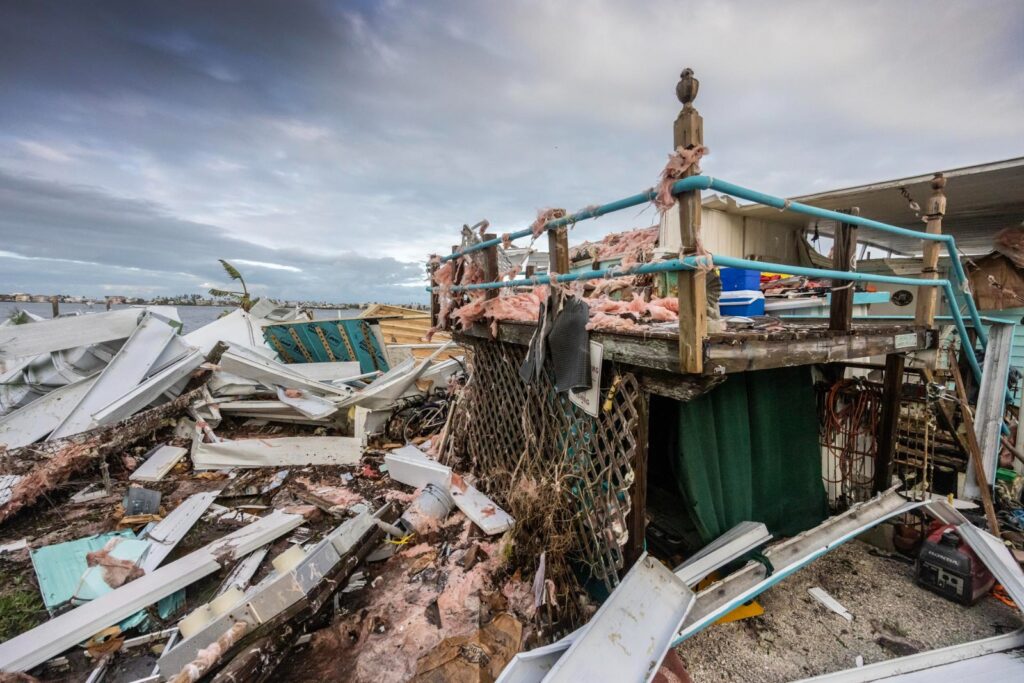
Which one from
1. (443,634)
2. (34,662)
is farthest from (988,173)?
(34,662)

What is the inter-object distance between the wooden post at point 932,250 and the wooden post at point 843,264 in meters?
1.16

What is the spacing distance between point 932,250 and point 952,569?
2.65 metres

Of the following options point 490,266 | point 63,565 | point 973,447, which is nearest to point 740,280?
point 490,266

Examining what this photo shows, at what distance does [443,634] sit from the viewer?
2996 millimetres

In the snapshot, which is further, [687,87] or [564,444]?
[564,444]

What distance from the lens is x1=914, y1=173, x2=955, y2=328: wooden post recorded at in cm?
346

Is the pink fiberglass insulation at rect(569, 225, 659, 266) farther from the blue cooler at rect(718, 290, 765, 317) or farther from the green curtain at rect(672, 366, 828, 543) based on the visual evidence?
the green curtain at rect(672, 366, 828, 543)

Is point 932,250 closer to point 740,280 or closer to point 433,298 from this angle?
point 740,280

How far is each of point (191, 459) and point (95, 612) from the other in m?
A: 3.22

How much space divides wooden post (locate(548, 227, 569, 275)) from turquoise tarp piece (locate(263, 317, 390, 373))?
688 centimetres

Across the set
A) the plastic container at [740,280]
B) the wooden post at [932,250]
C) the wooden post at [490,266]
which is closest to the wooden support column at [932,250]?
→ the wooden post at [932,250]

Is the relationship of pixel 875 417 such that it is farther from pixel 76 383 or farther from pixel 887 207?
pixel 76 383

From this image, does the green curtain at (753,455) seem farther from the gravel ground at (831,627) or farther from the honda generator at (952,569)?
the honda generator at (952,569)

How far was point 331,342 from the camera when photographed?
30.7 ft
